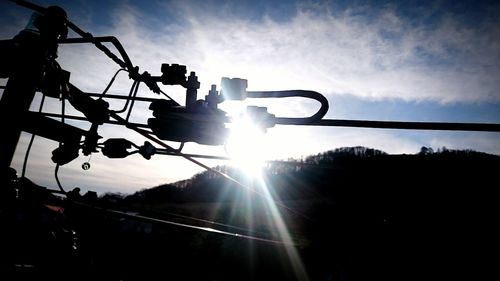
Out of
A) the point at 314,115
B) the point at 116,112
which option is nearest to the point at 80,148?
the point at 116,112

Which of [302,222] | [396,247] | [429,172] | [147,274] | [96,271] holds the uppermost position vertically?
[429,172]

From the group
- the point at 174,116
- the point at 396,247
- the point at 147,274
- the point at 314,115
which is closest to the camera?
the point at 314,115

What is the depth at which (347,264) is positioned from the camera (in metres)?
9.62

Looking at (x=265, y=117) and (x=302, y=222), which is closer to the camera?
(x=265, y=117)

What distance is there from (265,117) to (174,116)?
2.99ft

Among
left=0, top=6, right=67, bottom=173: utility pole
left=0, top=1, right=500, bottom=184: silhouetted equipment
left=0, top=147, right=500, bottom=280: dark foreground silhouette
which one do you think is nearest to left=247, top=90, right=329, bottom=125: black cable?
left=0, top=1, right=500, bottom=184: silhouetted equipment

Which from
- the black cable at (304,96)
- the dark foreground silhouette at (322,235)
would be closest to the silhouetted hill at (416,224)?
the dark foreground silhouette at (322,235)

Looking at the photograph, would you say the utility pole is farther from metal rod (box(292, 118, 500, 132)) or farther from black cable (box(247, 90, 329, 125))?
metal rod (box(292, 118, 500, 132))

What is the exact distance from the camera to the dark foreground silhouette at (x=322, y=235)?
2.54 meters

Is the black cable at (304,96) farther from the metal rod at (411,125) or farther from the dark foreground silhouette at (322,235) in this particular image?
the dark foreground silhouette at (322,235)

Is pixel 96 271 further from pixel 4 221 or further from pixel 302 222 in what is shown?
pixel 302 222

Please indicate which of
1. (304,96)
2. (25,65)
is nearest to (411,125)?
(304,96)

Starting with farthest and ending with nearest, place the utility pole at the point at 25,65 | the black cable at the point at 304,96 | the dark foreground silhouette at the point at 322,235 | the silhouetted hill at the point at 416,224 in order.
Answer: the silhouetted hill at the point at 416,224 → the dark foreground silhouette at the point at 322,235 → the black cable at the point at 304,96 → the utility pole at the point at 25,65

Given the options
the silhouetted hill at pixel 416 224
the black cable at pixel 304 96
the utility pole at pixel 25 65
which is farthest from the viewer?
the silhouetted hill at pixel 416 224
